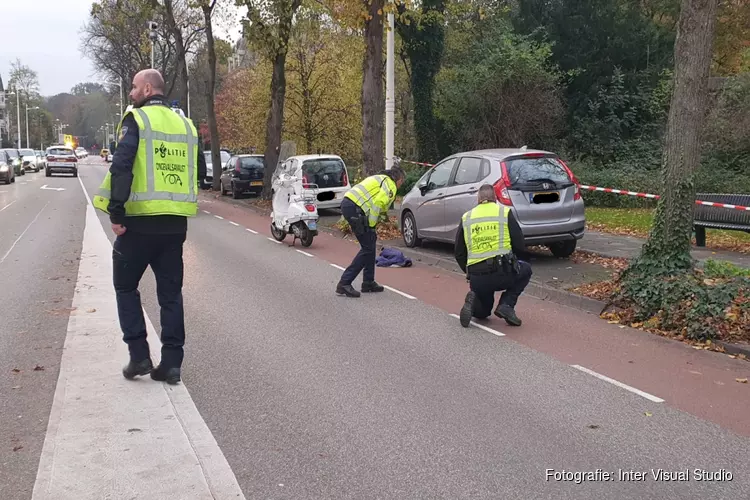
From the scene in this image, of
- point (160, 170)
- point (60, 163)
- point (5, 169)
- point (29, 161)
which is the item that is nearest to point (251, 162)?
point (5, 169)

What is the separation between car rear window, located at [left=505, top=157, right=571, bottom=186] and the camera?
35.0 feet

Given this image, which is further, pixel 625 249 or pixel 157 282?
pixel 625 249

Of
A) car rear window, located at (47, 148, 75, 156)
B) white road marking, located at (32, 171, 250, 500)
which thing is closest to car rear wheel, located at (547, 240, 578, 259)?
white road marking, located at (32, 171, 250, 500)

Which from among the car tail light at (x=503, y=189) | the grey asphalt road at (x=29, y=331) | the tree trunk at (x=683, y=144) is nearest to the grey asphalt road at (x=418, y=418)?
the grey asphalt road at (x=29, y=331)

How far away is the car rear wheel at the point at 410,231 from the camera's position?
43.4ft

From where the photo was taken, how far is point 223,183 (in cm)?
2888

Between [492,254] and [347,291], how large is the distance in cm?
241

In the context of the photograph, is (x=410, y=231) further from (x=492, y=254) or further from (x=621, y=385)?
(x=621, y=385)

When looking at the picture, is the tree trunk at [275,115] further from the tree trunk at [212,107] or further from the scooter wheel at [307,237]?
the scooter wheel at [307,237]

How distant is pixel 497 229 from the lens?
7.28m

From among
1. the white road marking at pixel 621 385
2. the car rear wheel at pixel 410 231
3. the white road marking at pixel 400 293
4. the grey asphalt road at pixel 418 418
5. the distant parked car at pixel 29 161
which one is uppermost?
the distant parked car at pixel 29 161

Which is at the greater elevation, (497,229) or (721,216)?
(497,229)

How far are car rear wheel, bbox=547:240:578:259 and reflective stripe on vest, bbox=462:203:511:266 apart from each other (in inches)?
174

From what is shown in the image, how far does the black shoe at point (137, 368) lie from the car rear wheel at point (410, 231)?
832cm
